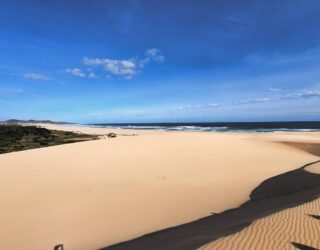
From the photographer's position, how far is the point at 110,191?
11680 mm

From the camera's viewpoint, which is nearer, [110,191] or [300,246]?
[300,246]

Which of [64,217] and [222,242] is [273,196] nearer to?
[222,242]

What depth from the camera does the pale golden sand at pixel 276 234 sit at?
6.43 m

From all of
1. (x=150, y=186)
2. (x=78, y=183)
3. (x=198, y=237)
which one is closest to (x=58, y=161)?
(x=78, y=183)

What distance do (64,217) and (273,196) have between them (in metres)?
7.55

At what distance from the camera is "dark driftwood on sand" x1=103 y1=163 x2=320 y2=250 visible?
7.06 metres

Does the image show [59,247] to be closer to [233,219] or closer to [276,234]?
[233,219]

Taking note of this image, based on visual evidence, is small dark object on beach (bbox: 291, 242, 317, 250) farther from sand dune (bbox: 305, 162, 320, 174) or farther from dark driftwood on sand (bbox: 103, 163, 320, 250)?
sand dune (bbox: 305, 162, 320, 174)

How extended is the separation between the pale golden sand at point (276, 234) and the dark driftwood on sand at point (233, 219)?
33 cm

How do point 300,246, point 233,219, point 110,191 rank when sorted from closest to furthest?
point 300,246 → point 233,219 → point 110,191

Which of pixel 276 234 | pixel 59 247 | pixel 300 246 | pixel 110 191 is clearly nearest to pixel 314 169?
pixel 110 191

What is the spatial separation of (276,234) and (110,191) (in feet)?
21.0

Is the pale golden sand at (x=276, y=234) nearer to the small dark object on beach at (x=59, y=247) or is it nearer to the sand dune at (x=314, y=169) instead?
the small dark object on beach at (x=59, y=247)

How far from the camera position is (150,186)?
1272cm
